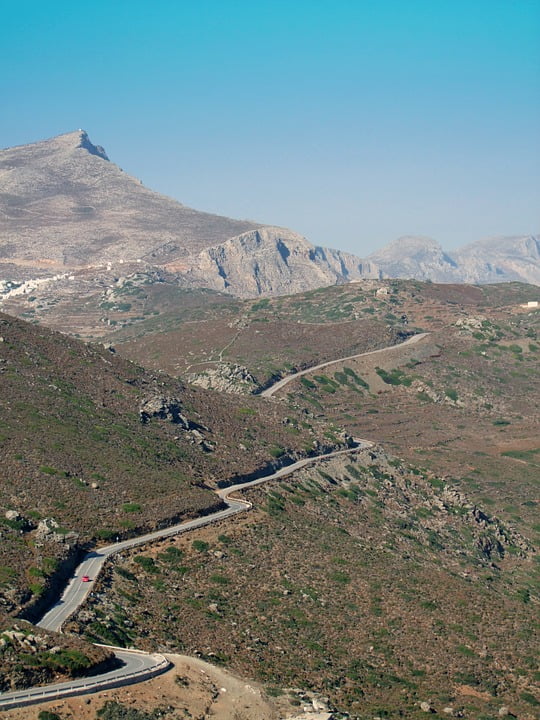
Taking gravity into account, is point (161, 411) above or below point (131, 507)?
above

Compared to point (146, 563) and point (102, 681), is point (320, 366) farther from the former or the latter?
point (102, 681)

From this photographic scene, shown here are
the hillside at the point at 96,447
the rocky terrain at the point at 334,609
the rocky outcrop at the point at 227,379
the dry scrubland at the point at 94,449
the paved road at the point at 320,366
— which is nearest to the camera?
the rocky terrain at the point at 334,609

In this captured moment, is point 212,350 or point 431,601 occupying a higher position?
point 212,350

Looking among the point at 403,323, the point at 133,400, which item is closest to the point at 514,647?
the point at 133,400

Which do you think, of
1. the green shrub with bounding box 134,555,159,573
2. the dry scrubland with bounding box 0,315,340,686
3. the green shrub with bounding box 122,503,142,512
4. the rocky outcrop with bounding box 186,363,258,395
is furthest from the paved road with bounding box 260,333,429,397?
the green shrub with bounding box 134,555,159,573

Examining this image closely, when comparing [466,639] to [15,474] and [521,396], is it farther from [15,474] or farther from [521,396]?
[521,396]

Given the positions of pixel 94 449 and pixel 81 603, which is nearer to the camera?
pixel 81 603

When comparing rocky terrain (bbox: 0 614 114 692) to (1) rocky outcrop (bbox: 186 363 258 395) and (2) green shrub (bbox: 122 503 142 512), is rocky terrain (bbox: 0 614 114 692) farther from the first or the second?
(1) rocky outcrop (bbox: 186 363 258 395)

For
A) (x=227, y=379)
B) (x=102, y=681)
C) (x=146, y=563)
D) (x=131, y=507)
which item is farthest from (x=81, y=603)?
(x=227, y=379)

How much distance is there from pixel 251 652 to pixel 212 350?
11899 centimetres

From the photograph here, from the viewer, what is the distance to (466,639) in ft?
193

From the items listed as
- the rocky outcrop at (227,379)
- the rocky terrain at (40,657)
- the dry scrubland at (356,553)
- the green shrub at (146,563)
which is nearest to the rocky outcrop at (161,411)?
the dry scrubland at (356,553)

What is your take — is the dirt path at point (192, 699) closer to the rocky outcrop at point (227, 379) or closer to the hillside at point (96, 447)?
the hillside at point (96, 447)

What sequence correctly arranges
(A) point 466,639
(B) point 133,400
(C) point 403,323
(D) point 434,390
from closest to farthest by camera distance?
(A) point 466,639, (B) point 133,400, (D) point 434,390, (C) point 403,323
